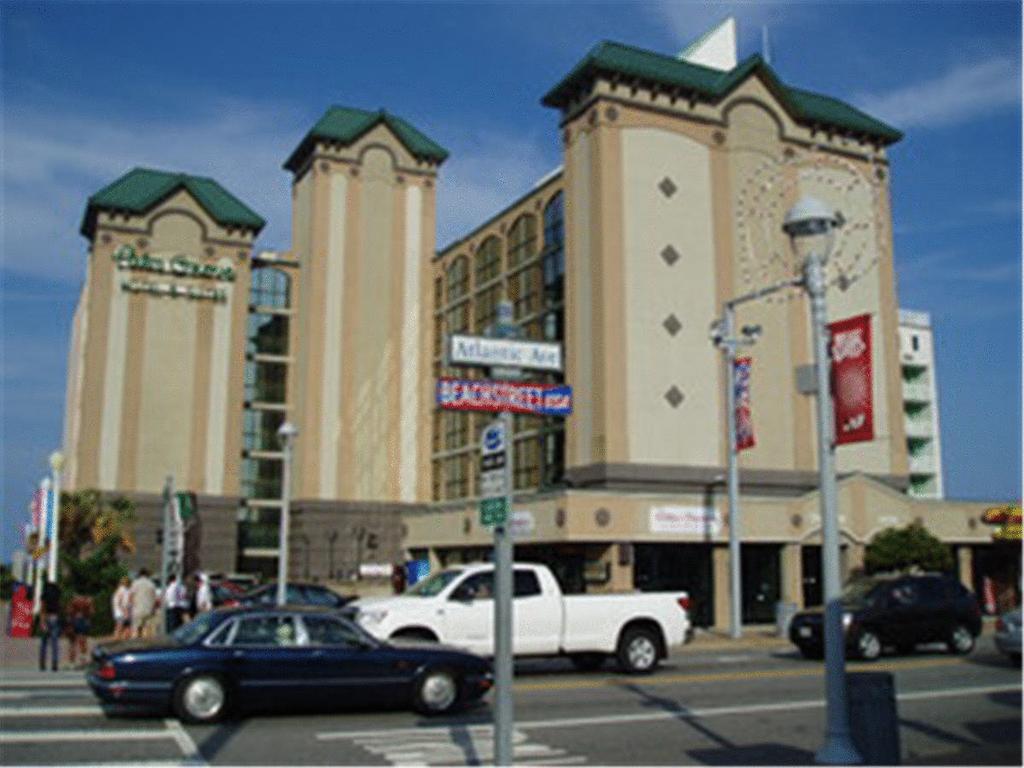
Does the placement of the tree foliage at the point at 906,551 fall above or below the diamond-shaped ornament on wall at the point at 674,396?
below

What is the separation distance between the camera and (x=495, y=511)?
9.46 meters

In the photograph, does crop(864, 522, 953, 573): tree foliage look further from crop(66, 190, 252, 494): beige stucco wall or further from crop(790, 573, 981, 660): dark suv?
crop(66, 190, 252, 494): beige stucco wall

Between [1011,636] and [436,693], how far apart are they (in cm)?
1214

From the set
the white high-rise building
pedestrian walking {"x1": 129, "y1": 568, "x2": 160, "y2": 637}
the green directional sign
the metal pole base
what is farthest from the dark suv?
the white high-rise building

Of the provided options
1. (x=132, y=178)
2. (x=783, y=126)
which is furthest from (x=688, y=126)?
(x=132, y=178)

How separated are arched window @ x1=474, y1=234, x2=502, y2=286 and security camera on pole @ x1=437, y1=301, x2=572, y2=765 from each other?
47.7m

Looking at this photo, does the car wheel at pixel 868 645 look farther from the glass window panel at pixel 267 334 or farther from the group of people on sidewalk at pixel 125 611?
the glass window panel at pixel 267 334

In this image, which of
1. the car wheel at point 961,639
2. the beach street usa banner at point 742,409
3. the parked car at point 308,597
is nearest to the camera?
the car wheel at point 961,639

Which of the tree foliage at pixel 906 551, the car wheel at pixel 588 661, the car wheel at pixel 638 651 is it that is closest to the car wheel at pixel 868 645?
the car wheel at pixel 638 651

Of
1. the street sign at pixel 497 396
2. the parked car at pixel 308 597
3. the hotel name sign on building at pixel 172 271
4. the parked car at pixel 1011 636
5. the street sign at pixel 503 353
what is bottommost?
the parked car at pixel 1011 636

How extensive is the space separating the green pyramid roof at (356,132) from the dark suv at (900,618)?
153 ft

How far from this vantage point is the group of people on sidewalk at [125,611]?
861 inches

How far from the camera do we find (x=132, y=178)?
61.5m

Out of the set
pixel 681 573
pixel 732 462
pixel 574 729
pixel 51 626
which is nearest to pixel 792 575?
pixel 681 573
